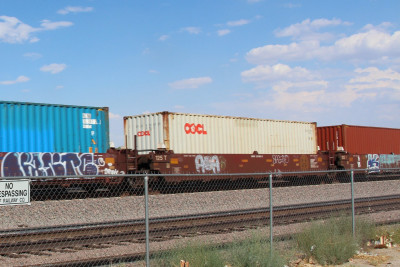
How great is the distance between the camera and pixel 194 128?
22953 millimetres

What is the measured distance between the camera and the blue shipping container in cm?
1750

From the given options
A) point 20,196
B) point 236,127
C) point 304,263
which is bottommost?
point 304,263

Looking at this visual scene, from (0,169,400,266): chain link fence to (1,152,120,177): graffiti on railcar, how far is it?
569 mm

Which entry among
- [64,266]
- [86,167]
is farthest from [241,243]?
[86,167]

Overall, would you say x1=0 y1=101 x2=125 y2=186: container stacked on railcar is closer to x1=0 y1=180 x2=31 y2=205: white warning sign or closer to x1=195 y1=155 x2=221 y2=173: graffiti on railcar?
x1=195 y1=155 x2=221 y2=173: graffiti on railcar

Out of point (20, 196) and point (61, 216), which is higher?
point (20, 196)

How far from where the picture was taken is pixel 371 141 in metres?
33.0

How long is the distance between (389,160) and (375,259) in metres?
26.5

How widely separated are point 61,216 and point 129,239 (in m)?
5.21

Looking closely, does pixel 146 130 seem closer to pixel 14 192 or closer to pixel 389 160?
pixel 14 192

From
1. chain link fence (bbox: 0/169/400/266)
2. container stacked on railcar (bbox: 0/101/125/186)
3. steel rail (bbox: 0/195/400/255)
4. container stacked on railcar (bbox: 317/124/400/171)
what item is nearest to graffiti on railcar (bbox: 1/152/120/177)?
container stacked on railcar (bbox: 0/101/125/186)

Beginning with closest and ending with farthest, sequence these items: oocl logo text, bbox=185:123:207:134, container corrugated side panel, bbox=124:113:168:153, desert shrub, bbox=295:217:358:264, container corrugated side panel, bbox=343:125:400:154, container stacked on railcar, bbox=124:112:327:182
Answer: desert shrub, bbox=295:217:358:264
container stacked on railcar, bbox=124:112:327:182
container corrugated side panel, bbox=124:113:168:153
oocl logo text, bbox=185:123:207:134
container corrugated side panel, bbox=343:125:400:154

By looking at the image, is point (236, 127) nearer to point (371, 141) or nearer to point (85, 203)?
point (85, 203)

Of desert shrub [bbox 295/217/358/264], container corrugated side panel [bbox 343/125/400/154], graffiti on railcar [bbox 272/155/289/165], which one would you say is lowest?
desert shrub [bbox 295/217/358/264]
